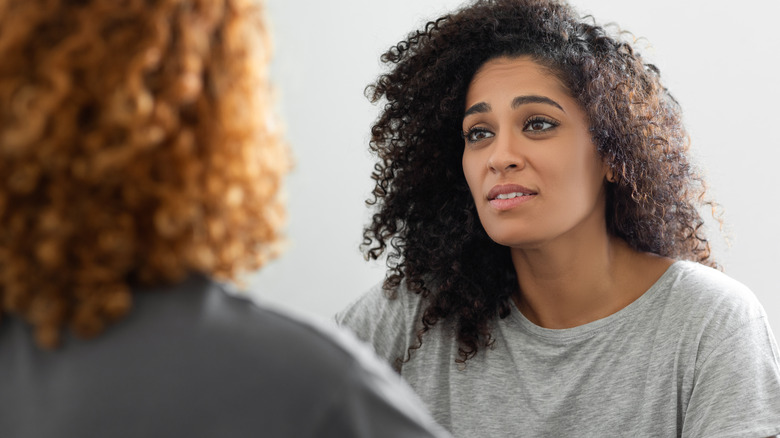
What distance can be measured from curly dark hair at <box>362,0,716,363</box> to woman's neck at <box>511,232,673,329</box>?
0.06 metres

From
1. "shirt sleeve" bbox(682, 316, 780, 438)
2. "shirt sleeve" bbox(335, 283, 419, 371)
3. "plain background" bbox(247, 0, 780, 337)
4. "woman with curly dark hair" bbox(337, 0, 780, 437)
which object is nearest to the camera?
"shirt sleeve" bbox(682, 316, 780, 438)

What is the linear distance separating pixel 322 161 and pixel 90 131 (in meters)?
2.13

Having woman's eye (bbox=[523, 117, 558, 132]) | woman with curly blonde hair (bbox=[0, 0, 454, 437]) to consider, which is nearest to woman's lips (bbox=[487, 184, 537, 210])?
woman's eye (bbox=[523, 117, 558, 132])

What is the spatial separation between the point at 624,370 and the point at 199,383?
1.04m

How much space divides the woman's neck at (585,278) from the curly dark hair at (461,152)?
0.18 ft

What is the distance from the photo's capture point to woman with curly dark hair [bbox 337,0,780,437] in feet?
4.69

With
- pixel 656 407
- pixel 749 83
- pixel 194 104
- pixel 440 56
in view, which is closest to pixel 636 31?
pixel 749 83

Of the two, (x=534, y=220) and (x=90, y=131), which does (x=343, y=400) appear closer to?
(x=90, y=131)

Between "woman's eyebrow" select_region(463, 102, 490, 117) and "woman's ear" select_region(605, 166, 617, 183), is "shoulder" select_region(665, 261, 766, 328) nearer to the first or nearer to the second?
"woman's ear" select_region(605, 166, 617, 183)

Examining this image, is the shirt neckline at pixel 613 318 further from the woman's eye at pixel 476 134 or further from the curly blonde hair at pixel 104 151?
the curly blonde hair at pixel 104 151

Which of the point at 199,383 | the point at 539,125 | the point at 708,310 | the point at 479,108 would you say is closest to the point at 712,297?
the point at 708,310

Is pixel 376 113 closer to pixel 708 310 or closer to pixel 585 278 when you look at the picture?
pixel 585 278

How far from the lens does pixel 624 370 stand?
1.47m

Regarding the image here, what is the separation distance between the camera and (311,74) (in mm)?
2721
